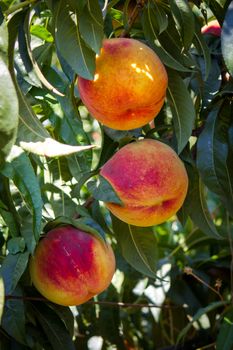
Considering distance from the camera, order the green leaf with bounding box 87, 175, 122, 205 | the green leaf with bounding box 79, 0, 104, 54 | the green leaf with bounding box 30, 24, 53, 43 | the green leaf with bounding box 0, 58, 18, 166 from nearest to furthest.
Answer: the green leaf with bounding box 0, 58, 18, 166, the green leaf with bounding box 79, 0, 104, 54, the green leaf with bounding box 87, 175, 122, 205, the green leaf with bounding box 30, 24, 53, 43

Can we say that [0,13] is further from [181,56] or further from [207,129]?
[207,129]

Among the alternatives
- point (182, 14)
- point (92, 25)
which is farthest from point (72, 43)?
point (182, 14)

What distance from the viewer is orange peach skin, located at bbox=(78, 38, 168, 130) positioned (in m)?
1.39

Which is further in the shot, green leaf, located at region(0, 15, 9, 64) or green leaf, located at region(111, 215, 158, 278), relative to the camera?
green leaf, located at region(111, 215, 158, 278)

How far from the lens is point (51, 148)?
1.13 meters

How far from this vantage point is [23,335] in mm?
1572

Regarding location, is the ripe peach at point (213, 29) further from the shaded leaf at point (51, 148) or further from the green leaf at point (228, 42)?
the shaded leaf at point (51, 148)

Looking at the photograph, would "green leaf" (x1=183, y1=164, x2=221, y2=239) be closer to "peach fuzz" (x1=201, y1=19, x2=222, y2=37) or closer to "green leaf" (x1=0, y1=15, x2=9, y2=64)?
"peach fuzz" (x1=201, y1=19, x2=222, y2=37)

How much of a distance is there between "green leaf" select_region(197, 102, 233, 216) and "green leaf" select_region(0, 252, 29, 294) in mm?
387

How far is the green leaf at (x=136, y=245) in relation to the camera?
1.68 meters

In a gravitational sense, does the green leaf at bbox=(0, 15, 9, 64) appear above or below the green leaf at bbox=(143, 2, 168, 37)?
above

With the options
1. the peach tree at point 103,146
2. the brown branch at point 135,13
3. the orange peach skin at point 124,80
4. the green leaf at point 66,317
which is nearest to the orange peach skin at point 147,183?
the peach tree at point 103,146

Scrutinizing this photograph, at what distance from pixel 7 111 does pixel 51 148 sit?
0.62ft

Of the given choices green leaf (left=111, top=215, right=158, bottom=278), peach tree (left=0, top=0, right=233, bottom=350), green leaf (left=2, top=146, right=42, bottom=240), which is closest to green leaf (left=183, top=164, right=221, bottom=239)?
peach tree (left=0, top=0, right=233, bottom=350)
